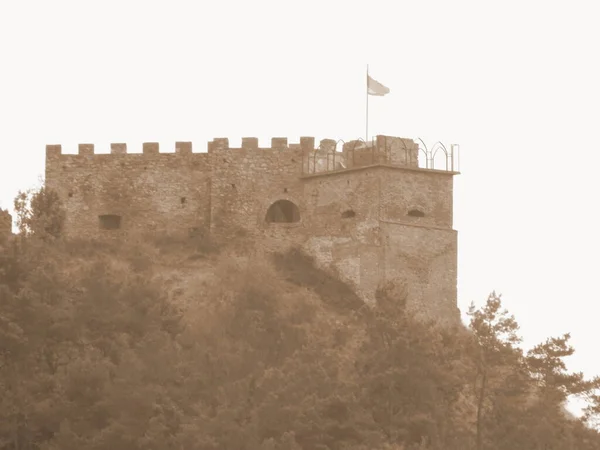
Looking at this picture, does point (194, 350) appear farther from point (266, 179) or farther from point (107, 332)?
point (266, 179)

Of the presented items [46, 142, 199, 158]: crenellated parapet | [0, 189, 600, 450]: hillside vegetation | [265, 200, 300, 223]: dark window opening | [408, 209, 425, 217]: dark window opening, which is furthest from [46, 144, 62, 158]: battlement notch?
→ [408, 209, 425, 217]: dark window opening

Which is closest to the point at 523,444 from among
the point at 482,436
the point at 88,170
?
the point at 482,436

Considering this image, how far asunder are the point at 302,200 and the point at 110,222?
7311 millimetres

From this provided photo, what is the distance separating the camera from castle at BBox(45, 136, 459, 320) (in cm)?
6919

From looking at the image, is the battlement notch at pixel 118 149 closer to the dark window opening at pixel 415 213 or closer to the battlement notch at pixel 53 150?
the battlement notch at pixel 53 150

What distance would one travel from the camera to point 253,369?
6341 cm

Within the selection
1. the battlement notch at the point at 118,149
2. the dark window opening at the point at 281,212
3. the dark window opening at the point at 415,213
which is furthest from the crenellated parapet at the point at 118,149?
the dark window opening at the point at 415,213

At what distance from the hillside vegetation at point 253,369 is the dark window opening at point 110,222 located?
153 inches

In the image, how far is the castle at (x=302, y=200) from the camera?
69.2 meters

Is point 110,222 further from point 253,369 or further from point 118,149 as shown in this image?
point 253,369

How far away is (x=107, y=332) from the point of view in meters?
64.2

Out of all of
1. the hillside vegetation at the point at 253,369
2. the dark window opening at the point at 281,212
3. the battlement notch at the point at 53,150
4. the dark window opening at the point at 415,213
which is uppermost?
the battlement notch at the point at 53,150

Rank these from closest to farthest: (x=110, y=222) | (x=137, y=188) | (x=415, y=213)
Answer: (x=415, y=213) < (x=137, y=188) < (x=110, y=222)

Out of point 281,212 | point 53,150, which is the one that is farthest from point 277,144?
point 53,150
